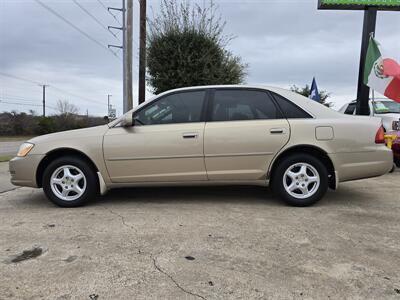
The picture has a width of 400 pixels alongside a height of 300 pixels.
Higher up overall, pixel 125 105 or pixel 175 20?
pixel 175 20

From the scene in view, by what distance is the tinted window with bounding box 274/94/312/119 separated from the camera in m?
4.58

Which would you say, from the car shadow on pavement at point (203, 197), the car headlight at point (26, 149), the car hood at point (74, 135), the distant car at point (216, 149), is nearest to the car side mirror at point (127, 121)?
the distant car at point (216, 149)

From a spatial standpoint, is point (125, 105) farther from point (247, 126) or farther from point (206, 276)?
point (206, 276)

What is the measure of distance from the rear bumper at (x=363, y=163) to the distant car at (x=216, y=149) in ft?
0.04

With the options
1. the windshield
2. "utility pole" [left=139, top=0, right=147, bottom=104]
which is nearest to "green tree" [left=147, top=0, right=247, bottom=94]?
"utility pole" [left=139, top=0, right=147, bottom=104]

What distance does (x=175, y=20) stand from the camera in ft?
35.0

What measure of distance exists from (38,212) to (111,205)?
36.1 inches

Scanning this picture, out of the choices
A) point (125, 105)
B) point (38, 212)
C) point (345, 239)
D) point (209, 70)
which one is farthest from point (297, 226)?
point (125, 105)

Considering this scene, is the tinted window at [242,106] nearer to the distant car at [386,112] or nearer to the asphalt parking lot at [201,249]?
the asphalt parking lot at [201,249]

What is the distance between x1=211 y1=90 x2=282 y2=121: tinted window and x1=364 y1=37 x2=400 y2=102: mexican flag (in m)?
4.35

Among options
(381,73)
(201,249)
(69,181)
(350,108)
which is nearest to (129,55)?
(350,108)

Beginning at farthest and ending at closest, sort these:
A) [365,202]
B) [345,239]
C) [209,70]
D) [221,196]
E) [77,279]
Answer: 1. [209,70]
2. [221,196]
3. [365,202]
4. [345,239]
5. [77,279]

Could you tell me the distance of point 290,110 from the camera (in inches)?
182

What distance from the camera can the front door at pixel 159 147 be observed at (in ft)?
14.9
